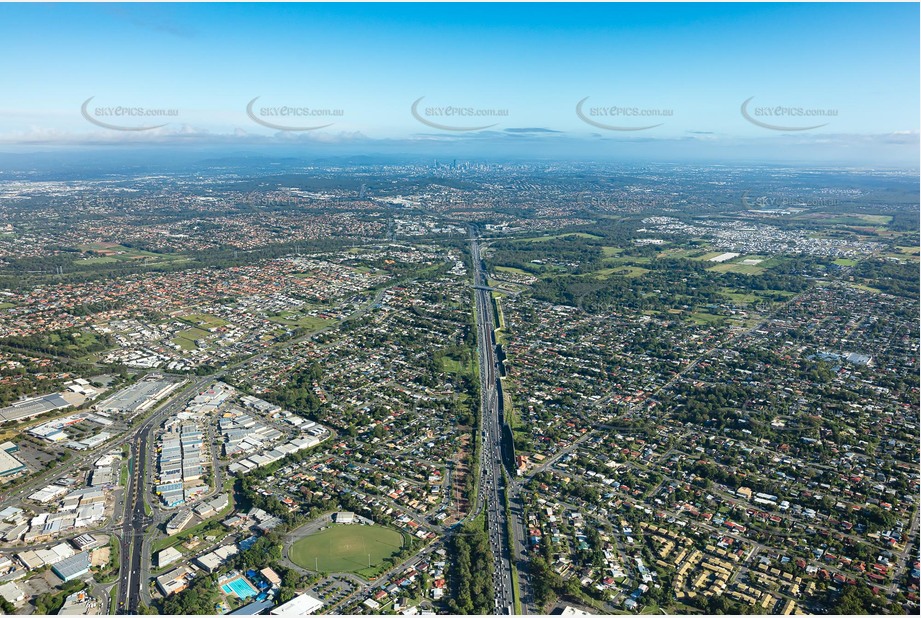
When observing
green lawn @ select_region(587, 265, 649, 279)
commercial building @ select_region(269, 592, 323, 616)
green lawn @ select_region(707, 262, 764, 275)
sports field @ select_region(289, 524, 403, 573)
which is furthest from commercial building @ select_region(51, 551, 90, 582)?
green lawn @ select_region(707, 262, 764, 275)

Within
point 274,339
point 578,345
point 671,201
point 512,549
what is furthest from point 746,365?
point 671,201

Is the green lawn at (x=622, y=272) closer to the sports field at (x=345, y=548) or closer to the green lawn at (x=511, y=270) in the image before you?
the green lawn at (x=511, y=270)

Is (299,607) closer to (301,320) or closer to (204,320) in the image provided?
(301,320)

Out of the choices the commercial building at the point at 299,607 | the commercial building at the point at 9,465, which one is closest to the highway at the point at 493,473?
the commercial building at the point at 299,607

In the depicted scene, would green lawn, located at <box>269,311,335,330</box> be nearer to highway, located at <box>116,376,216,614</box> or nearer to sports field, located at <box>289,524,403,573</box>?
highway, located at <box>116,376,216,614</box>

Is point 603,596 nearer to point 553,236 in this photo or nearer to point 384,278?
point 384,278

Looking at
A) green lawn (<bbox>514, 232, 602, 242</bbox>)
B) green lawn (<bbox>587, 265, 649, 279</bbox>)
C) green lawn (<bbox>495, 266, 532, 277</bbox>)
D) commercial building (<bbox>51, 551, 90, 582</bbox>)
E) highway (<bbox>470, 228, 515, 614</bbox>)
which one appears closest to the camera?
commercial building (<bbox>51, 551, 90, 582</bbox>)
